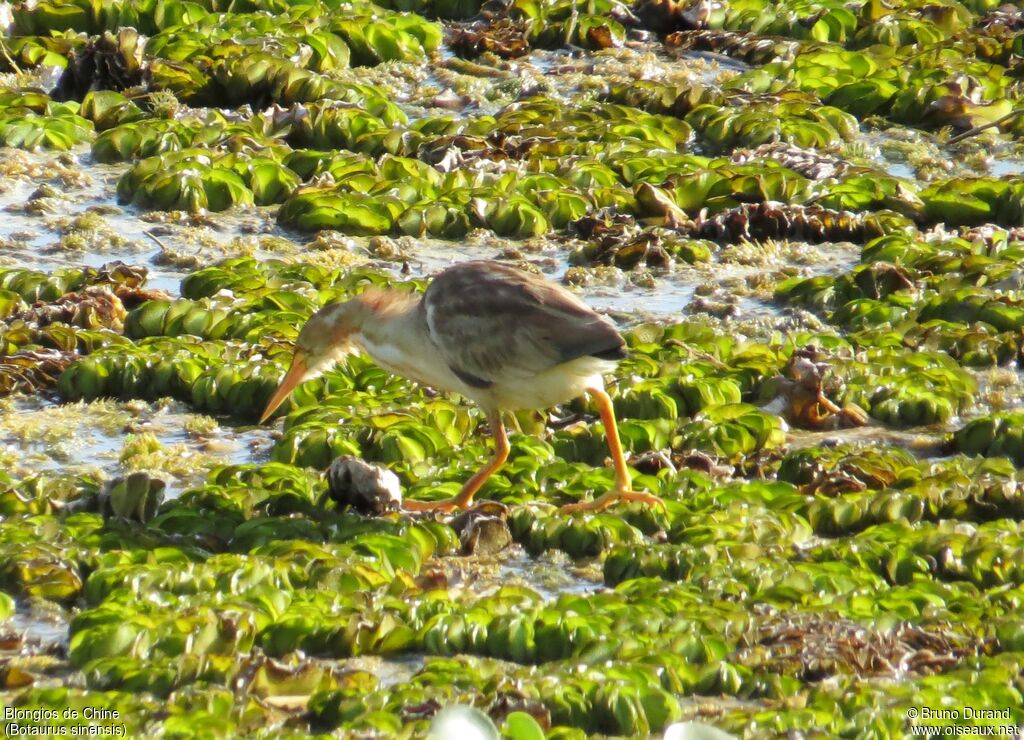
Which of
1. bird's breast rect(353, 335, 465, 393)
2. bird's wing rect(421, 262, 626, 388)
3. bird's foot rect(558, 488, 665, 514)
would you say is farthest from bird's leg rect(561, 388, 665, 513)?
bird's breast rect(353, 335, 465, 393)

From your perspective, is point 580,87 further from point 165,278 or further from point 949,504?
point 949,504

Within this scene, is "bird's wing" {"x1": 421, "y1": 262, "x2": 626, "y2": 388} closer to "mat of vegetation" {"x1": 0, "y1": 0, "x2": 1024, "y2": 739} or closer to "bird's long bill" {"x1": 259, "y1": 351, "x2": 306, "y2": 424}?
"mat of vegetation" {"x1": 0, "y1": 0, "x2": 1024, "y2": 739}

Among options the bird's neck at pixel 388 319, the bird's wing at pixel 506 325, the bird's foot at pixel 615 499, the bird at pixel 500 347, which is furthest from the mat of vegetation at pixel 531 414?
the bird's wing at pixel 506 325

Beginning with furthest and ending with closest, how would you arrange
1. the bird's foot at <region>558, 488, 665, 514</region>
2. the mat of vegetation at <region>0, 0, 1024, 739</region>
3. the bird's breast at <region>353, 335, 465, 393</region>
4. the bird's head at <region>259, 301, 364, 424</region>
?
the bird's head at <region>259, 301, 364, 424</region> → the bird's breast at <region>353, 335, 465, 393</region> → the bird's foot at <region>558, 488, 665, 514</region> → the mat of vegetation at <region>0, 0, 1024, 739</region>

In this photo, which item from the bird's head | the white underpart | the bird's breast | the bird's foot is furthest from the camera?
the bird's head

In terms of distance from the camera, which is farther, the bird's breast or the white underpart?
the bird's breast

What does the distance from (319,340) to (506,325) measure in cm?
103

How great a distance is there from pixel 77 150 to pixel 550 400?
480 centimetres

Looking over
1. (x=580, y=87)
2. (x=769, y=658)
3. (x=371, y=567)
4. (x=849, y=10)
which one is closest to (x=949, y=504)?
(x=769, y=658)

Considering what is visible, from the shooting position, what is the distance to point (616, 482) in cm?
634

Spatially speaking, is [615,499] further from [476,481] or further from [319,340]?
[319,340]

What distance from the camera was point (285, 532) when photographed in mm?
5914

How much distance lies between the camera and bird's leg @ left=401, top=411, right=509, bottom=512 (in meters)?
6.28

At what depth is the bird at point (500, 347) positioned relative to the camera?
628cm
